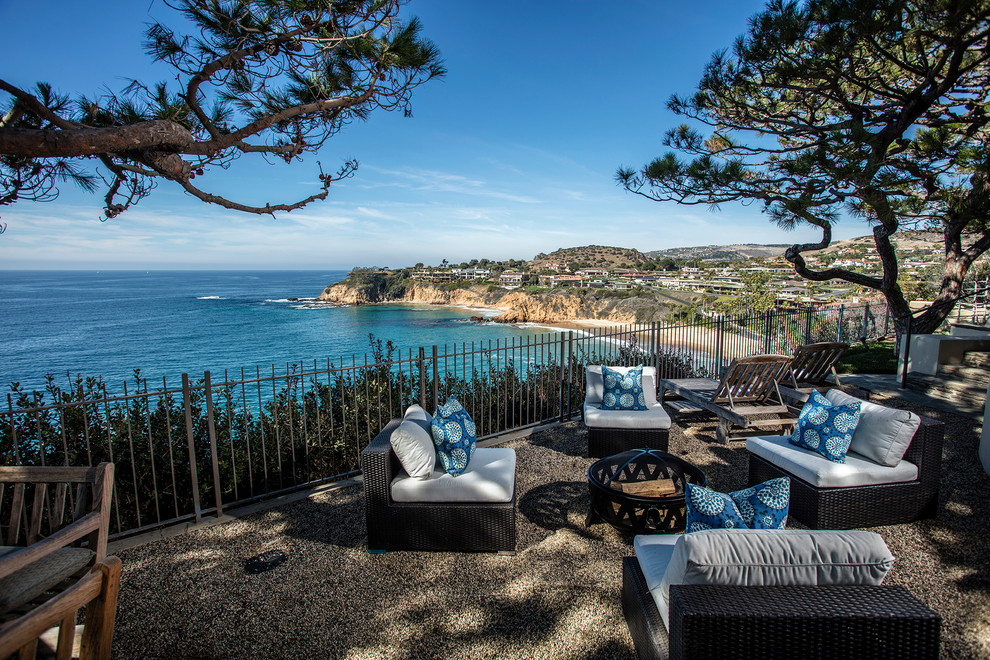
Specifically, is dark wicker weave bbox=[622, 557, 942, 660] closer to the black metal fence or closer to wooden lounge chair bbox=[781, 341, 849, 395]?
the black metal fence

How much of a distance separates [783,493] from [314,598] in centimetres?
272

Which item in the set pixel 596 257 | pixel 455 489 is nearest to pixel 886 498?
pixel 455 489

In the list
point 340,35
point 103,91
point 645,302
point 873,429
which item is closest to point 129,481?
point 103,91


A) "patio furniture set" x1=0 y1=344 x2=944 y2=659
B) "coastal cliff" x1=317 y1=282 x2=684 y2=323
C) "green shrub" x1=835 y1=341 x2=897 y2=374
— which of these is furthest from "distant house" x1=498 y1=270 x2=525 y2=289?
"patio furniture set" x1=0 y1=344 x2=944 y2=659

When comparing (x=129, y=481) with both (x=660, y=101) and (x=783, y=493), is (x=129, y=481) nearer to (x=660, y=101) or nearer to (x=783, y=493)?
(x=783, y=493)

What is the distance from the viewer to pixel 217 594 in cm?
305

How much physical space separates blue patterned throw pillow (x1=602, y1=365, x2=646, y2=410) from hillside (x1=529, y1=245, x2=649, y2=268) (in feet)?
235

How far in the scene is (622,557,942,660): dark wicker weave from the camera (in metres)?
1.52

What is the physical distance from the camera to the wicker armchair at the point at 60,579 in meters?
1.31

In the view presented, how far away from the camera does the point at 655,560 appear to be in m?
2.38

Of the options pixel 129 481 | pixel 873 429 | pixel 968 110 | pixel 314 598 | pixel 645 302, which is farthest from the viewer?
pixel 645 302

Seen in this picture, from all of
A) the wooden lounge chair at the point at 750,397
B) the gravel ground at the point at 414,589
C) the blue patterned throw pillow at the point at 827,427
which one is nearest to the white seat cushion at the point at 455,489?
the gravel ground at the point at 414,589

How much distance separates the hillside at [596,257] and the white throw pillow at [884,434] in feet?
239

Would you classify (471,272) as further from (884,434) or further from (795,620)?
(795,620)
